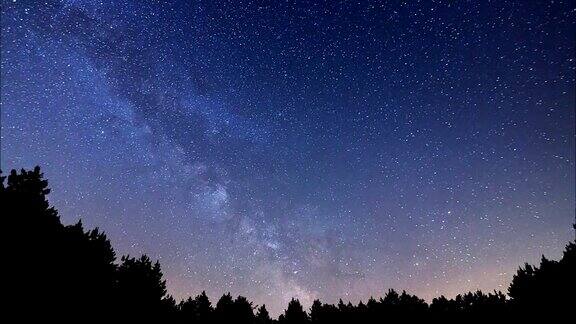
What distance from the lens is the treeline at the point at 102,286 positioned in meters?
14.5

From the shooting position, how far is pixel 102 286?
66.9 ft

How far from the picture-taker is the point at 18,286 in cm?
1405

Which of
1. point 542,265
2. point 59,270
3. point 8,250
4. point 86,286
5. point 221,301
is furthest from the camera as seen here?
point 221,301

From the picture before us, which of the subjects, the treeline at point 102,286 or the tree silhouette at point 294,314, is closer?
the treeline at point 102,286

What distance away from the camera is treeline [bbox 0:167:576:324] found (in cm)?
1453

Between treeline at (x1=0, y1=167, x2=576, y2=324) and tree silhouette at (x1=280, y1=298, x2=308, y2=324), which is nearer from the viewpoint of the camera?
treeline at (x1=0, y1=167, x2=576, y2=324)

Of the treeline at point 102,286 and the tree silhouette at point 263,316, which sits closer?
the treeline at point 102,286

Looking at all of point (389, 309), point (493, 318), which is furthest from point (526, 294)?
point (389, 309)

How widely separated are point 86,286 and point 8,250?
562cm

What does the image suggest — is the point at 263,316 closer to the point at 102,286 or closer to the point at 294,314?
the point at 294,314

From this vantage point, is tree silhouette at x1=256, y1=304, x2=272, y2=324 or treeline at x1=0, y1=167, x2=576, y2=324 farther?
tree silhouette at x1=256, y1=304, x2=272, y2=324

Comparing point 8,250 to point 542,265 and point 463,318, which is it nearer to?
point 542,265

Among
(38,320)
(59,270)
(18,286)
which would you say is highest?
(59,270)

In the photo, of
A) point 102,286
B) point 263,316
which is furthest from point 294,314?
point 102,286
